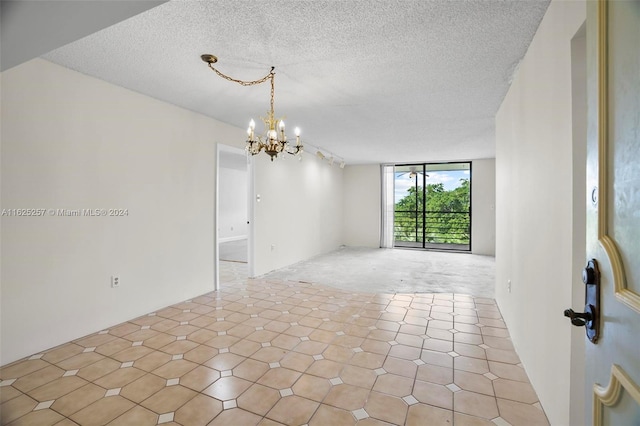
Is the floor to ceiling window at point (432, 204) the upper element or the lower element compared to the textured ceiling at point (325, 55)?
lower

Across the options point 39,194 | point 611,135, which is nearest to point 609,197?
point 611,135

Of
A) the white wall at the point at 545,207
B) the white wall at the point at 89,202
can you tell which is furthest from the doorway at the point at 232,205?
the white wall at the point at 545,207

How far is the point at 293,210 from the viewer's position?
6355 millimetres

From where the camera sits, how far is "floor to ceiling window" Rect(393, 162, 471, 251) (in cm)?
852

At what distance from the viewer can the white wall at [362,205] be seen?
8766 mm

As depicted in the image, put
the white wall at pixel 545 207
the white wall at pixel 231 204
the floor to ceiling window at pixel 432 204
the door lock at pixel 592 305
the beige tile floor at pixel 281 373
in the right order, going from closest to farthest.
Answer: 1. the door lock at pixel 592 305
2. the white wall at pixel 545 207
3. the beige tile floor at pixel 281 373
4. the floor to ceiling window at pixel 432 204
5. the white wall at pixel 231 204

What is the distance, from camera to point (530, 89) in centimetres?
216

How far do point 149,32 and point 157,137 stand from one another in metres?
1.60

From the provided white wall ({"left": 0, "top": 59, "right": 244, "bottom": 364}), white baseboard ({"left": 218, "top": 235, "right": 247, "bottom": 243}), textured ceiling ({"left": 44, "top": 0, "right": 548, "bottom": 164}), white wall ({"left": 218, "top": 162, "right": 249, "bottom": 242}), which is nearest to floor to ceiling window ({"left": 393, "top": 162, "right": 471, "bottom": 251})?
textured ceiling ({"left": 44, "top": 0, "right": 548, "bottom": 164})

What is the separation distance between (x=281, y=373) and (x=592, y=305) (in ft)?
6.56

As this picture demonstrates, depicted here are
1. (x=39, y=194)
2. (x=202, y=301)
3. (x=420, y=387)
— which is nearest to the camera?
(x=420, y=387)

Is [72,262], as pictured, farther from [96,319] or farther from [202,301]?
[202,301]

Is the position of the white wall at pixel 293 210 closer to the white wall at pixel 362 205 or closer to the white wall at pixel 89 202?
the white wall at pixel 362 205

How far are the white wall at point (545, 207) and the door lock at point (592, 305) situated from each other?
696mm
